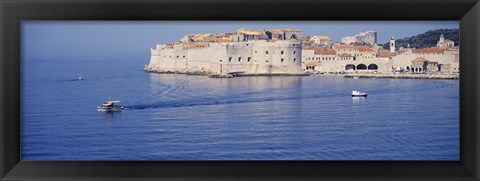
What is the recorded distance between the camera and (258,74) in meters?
3.59

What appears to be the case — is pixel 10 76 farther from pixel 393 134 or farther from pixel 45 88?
pixel 393 134

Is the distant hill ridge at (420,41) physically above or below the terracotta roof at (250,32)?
below

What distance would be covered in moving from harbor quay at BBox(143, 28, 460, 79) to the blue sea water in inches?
2.5

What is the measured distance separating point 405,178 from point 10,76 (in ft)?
5.61

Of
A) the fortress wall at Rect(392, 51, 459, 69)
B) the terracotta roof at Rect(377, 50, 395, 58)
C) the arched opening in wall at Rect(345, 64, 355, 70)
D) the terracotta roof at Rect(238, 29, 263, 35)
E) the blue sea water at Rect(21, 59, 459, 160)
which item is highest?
the terracotta roof at Rect(238, 29, 263, 35)

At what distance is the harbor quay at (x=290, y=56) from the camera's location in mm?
3418

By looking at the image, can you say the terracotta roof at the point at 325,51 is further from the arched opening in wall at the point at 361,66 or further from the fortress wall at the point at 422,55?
the fortress wall at the point at 422,55

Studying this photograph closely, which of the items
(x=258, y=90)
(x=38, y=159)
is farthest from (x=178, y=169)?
(x=258, y=90)

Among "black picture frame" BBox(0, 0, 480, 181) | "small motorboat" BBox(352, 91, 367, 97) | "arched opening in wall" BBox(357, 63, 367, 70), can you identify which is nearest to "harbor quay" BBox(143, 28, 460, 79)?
"arched opening in wall" BBox(357, 63, 367, 70)

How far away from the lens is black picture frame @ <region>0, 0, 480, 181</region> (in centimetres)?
231

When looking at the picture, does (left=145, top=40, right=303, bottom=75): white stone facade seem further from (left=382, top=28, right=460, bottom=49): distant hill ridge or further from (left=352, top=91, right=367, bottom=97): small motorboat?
(left=382, top=28, right=460, bottom=49): distant hill ridge
